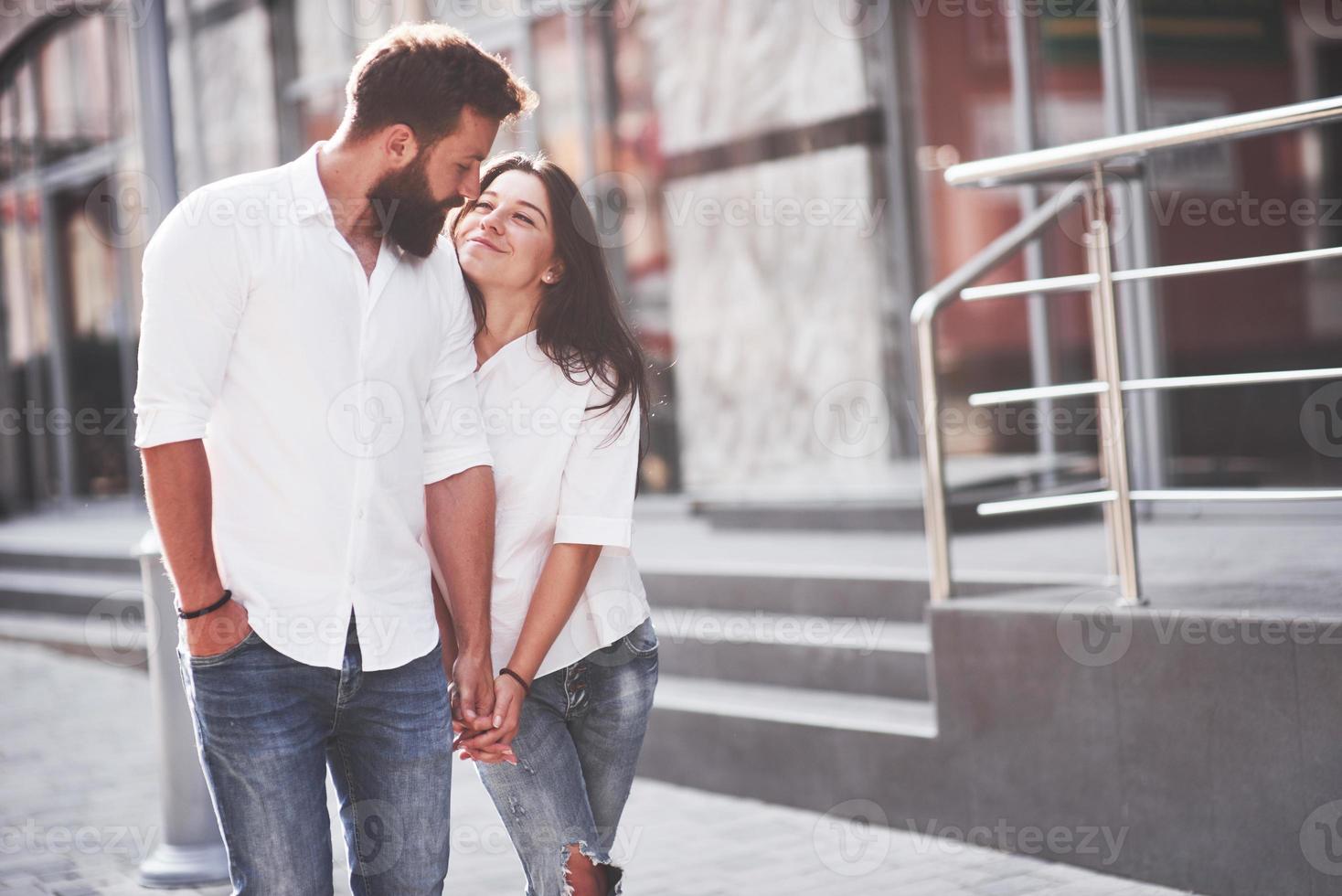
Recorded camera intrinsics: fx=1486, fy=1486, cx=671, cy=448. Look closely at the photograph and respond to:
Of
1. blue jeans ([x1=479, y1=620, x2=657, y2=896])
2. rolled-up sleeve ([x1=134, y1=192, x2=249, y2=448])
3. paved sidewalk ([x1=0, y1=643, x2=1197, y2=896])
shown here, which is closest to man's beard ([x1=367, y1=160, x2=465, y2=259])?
rolled-up sleeve ([x1=134, y1=192, x2=249, y2=448])

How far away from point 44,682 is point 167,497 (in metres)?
7.30

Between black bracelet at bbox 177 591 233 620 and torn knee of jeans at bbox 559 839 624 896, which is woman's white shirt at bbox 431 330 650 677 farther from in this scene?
black bracelet at bbox 177 591 233 620

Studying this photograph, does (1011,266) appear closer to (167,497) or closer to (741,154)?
(741,154)

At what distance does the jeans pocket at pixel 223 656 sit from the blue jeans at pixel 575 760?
0.61m

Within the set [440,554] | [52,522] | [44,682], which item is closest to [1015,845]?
[440,554]

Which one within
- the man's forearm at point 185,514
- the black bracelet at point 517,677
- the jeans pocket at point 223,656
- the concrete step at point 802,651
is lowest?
the concrete step at point 802,651

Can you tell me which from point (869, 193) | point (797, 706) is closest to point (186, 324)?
point (797, 706)

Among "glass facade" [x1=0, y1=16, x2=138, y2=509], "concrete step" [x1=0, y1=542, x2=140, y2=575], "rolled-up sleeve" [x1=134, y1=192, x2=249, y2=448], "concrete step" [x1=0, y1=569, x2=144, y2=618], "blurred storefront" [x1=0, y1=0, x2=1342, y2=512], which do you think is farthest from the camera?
"glass facade" [x1=0, y1=16, x2=138, y2=509]

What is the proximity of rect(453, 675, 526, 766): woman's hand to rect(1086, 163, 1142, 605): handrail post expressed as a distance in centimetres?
222

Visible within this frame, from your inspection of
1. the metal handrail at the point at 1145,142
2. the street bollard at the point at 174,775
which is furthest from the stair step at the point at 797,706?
the metal handrail at the point at 1145,142

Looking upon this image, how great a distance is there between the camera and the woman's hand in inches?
103

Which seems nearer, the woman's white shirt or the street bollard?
the woman's white shirt

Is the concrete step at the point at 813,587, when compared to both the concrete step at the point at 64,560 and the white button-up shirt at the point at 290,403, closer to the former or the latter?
the white button-up shirt at the point at 290,403

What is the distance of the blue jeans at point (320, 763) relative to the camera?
2.32 meters
